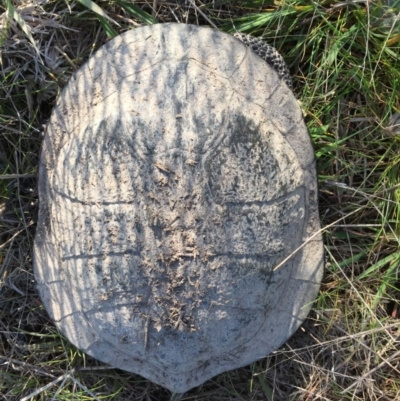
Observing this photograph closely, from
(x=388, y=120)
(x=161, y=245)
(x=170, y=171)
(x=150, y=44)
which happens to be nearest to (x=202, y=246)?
(x=161, y=245)

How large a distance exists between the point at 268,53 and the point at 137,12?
58 cm

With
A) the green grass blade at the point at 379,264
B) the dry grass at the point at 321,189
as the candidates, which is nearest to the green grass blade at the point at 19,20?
the dry grass at the point at 321,189

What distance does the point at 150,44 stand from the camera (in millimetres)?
1861

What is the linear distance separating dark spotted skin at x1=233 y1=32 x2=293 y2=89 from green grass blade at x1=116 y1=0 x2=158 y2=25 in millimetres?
366

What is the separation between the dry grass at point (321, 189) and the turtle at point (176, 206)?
0.83ft

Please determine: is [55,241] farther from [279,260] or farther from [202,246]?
[279,260]

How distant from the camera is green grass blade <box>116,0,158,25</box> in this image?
6.92 feet

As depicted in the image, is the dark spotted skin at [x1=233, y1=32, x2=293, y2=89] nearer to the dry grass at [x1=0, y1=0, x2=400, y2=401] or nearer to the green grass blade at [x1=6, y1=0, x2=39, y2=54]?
the dry grass at [x1=0, y1=0, x2=400, y2=401]

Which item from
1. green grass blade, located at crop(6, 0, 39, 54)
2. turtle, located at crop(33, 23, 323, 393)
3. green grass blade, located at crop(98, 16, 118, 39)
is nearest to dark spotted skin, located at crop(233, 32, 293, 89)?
turtle, located at crop(33, 23, 323, 393)

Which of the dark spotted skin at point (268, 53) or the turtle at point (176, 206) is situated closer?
the turtle at point (176, 206)

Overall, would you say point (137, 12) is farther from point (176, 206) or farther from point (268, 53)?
point (176, 206)

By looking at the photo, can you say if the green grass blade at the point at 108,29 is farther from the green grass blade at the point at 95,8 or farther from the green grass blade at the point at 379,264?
the green grass blade at the point at 379,264

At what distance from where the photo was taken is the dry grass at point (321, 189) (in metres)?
2.12

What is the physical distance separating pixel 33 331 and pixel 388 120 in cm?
183
